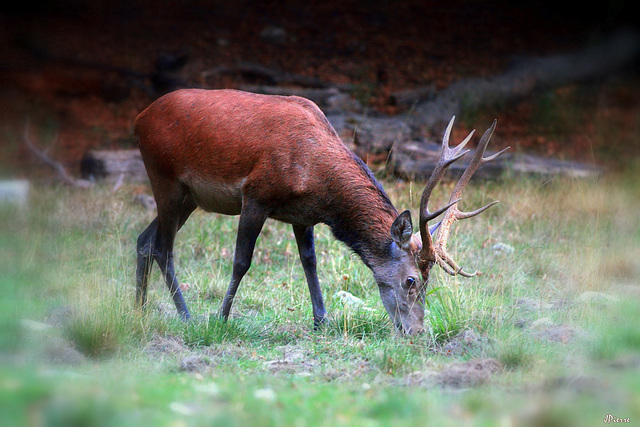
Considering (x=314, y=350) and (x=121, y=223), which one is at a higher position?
(x=121, y=223)

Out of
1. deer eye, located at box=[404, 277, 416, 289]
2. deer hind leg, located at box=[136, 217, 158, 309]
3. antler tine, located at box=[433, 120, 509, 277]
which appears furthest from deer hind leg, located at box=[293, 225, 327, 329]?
deer hind leg, located at box=[136, 217, 158, 309]

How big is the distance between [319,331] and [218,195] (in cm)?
152

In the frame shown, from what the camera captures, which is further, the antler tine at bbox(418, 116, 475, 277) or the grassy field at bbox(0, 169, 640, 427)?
the antler tine at bbox(418, 116, 475, 277)

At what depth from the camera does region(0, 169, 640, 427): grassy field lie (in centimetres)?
374

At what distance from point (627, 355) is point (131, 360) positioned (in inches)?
135

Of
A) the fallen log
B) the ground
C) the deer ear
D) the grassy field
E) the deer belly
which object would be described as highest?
the ground

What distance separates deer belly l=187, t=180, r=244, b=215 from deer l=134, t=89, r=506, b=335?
0.01 m

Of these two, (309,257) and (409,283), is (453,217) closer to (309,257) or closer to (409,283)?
(409,283)

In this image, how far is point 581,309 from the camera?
6305 millimetres

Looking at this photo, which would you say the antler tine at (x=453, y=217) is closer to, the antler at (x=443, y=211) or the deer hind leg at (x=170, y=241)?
the antler at (x=443, y=211)

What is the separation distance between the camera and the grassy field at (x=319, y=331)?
12.3ft

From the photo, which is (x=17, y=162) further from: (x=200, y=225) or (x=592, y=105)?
(x=592, y=105)

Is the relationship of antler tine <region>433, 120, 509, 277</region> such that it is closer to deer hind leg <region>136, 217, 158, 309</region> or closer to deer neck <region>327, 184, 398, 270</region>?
deer neck <region>327, 184, 398, 270</region>

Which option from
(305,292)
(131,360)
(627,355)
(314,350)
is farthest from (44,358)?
(627,355)
